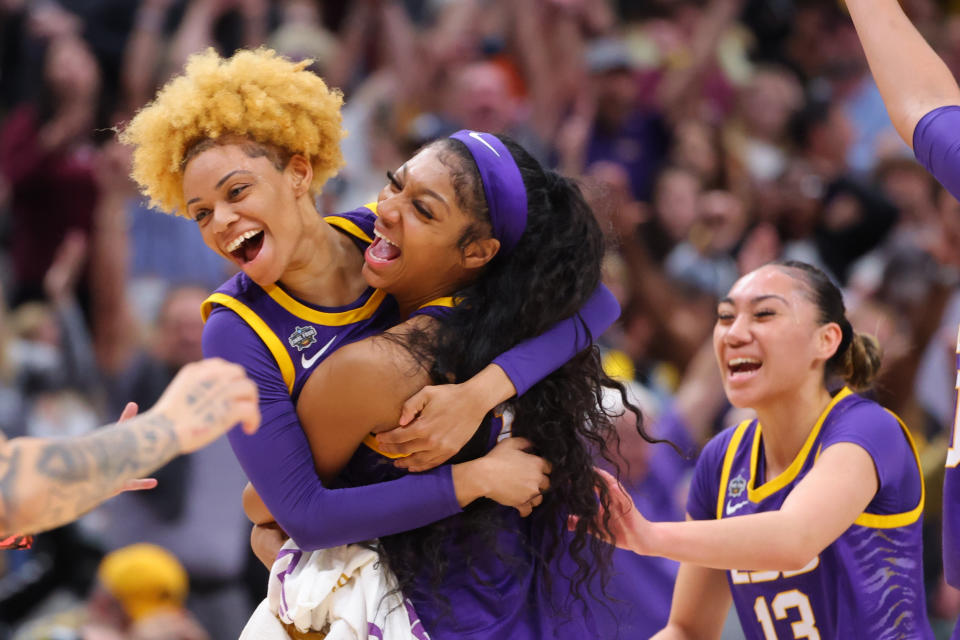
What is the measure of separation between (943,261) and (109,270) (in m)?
3.91

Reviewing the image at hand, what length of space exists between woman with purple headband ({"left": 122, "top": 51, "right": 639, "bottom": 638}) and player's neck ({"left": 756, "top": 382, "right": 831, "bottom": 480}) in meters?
0.59

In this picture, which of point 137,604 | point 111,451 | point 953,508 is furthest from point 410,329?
point 137,604

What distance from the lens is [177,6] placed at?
6551 mm

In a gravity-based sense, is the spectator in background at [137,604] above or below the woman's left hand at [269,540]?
below

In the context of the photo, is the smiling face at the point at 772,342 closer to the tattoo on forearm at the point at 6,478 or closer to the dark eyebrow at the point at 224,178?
the dark eyebrow at the point at 224,178

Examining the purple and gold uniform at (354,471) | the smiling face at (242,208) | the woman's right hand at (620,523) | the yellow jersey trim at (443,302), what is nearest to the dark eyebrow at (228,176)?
the smiling face at (242,208)

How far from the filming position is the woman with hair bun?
265 centimetres

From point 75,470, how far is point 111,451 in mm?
61

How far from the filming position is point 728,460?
319 cm

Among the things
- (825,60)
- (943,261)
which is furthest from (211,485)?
(825,60)

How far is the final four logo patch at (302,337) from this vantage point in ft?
8.17

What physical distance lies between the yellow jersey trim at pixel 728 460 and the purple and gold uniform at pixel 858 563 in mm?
85

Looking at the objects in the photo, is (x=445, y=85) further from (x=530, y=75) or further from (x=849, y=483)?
(x=849, y=483)

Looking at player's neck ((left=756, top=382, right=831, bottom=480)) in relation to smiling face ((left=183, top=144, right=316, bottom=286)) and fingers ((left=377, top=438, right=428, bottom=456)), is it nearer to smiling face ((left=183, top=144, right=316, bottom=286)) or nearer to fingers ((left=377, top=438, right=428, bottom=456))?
fingers ((left=377, top=438, right=428, bottom=456))
